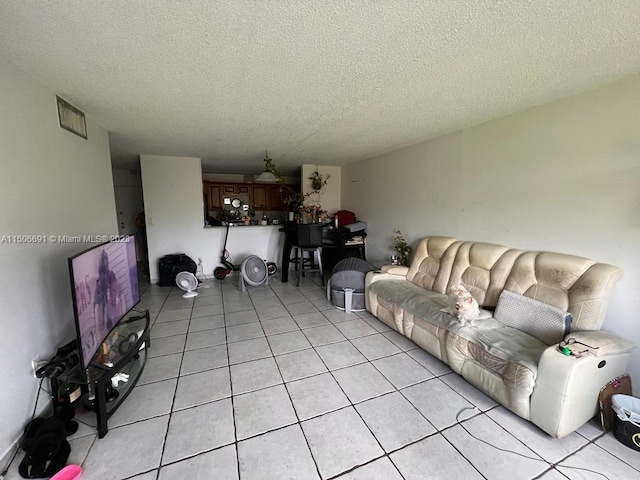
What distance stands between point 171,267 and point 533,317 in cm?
469

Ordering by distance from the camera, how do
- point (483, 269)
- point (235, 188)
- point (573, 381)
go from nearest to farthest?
point (573, 381)
point (483, 269)
point (235, 188)

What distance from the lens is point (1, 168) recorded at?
1338mm

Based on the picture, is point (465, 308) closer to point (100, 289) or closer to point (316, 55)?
point (316, 55)

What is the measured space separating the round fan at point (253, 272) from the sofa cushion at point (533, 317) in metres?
3.16

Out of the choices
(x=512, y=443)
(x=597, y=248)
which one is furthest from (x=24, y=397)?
(x=597, y=248)

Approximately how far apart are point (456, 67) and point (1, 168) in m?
2.63

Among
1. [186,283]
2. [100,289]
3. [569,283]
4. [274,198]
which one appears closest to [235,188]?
[274,198]

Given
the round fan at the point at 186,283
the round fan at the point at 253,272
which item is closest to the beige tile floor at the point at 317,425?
the round fan at the point at 186,283

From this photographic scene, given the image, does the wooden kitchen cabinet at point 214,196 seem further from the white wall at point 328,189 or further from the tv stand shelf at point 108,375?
the tv stand shelf at point 108,375

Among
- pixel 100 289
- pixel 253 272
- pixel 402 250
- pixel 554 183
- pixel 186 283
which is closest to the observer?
pixel 100 289

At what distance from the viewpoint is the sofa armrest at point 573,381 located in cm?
137

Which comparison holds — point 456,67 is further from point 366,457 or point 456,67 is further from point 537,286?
point 366,457

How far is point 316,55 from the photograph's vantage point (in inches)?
56.2

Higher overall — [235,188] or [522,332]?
[235,188]
